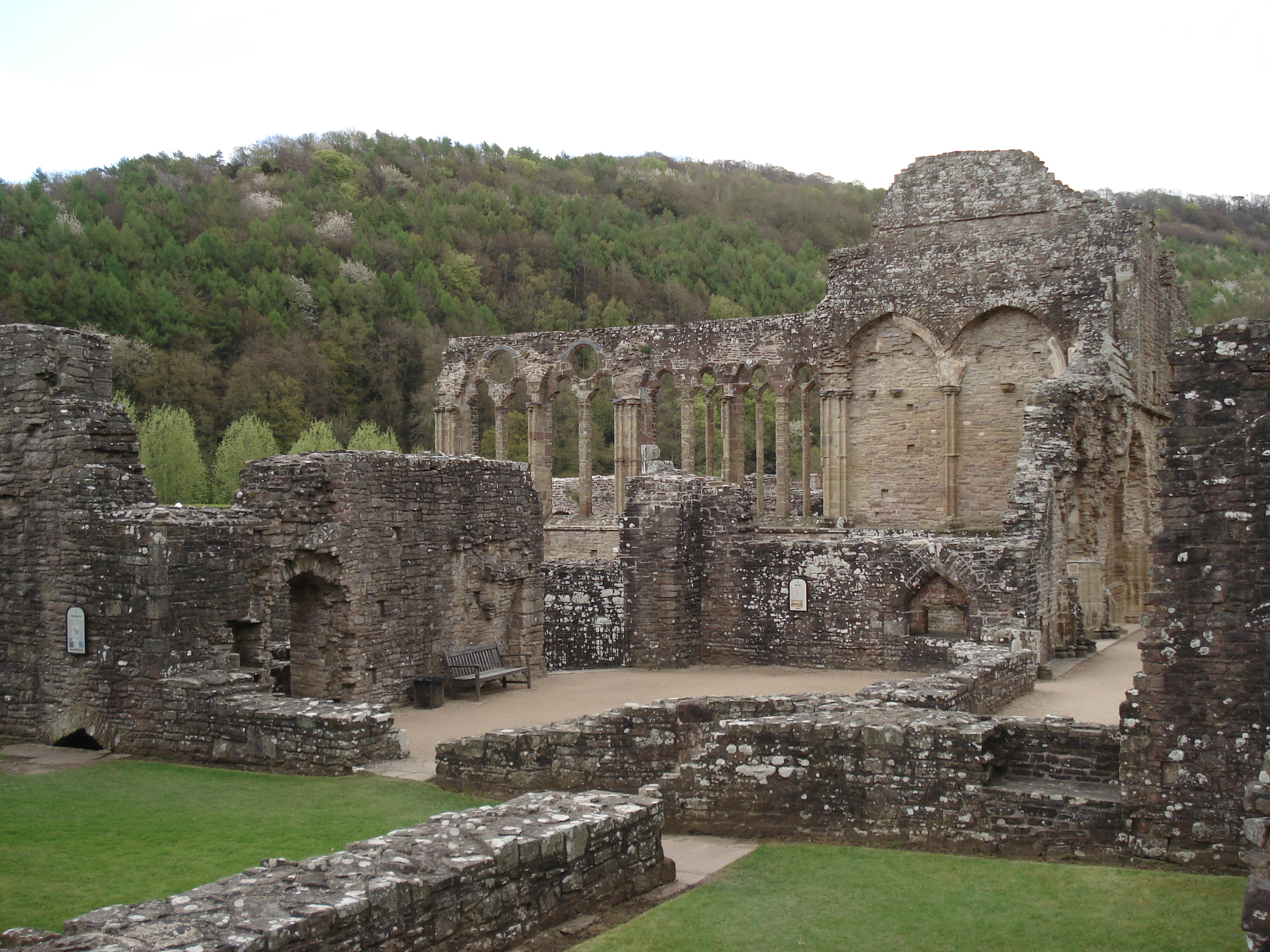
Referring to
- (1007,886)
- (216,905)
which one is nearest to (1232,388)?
(1007,886)

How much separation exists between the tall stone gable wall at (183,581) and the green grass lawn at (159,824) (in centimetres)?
64

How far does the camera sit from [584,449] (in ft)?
102

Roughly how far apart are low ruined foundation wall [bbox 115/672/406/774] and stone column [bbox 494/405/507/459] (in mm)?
20957

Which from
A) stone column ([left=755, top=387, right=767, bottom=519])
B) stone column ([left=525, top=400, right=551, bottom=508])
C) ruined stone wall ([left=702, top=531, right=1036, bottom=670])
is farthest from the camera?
stone column ([left=525, top=400, right=551, bottom=508])

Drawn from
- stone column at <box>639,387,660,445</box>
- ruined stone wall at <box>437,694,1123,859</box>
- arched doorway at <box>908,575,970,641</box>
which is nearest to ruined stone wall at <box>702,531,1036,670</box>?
arched doorway at <box>908,575,970,641</box>

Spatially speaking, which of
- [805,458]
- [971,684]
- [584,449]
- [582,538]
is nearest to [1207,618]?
[971,684]

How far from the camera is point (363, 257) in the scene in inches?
2287

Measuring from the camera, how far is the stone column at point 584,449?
1203 inches

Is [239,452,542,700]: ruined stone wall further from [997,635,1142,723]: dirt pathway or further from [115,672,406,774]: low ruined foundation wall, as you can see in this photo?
[997,635,1142,723]: dirt pathway

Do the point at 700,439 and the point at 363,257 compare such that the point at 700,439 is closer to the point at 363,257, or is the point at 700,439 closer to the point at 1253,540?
the point at 363,257

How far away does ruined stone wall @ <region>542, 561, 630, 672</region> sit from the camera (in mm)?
16406

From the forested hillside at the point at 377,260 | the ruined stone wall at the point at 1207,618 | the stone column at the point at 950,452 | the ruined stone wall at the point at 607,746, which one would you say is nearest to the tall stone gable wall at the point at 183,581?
the ruined stone wall at the point at 607,746

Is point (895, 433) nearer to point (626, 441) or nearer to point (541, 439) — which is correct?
point (626, 441)

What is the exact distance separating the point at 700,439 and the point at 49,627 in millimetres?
40573
